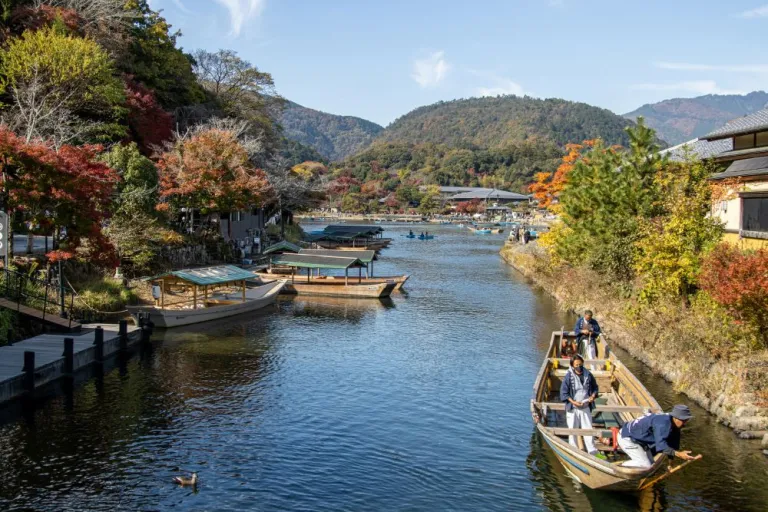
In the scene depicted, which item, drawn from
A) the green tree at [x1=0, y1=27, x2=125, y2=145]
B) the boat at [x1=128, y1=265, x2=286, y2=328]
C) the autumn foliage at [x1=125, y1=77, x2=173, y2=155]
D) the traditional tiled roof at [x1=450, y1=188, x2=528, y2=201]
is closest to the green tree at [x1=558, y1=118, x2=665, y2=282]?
the boat at [x1=128, y1=265, x2=286, y2=328]

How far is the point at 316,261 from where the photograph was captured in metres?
48.2

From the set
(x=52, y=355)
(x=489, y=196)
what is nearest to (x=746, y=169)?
(x=52, y=355)

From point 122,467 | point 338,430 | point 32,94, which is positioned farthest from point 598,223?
point 32,94

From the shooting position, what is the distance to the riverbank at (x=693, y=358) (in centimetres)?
2023

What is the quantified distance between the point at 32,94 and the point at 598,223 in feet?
116

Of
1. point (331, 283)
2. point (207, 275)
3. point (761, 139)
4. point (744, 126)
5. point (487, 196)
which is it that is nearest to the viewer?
point (761, 139)

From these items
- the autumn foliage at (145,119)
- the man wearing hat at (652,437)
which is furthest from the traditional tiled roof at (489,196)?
the man wearing hat at (652,437)

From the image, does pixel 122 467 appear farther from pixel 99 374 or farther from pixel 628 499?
pixel 628 499

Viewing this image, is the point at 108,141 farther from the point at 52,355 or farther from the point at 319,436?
the point at 319,436

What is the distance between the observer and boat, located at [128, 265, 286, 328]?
3471 centimetres

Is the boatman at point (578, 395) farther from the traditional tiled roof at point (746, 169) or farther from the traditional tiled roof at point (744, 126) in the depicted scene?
the traditional tiled roof at point (744, 126)

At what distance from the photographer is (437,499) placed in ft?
53.4

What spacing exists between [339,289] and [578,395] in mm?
31667

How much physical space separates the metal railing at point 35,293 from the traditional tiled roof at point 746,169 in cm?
2887
